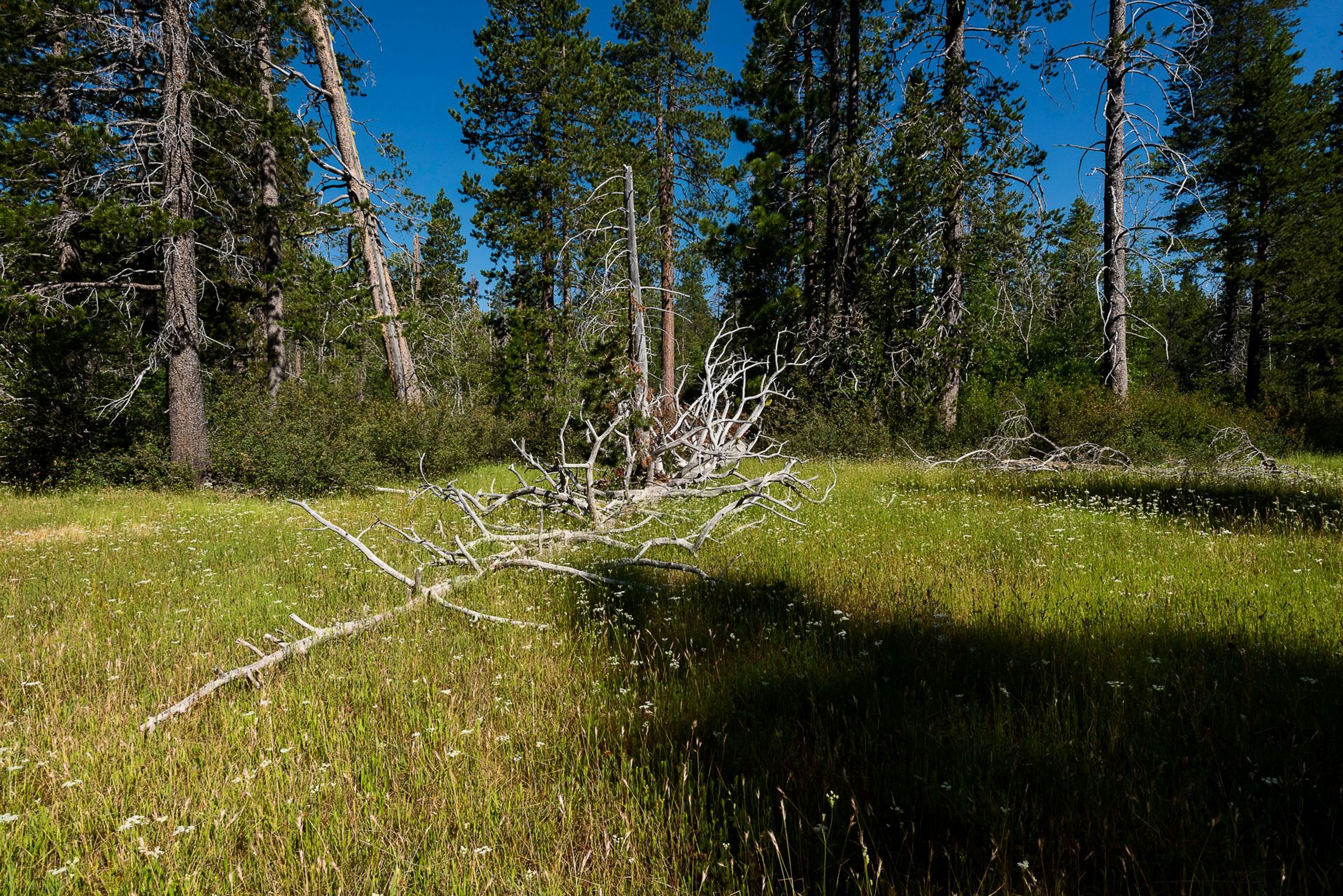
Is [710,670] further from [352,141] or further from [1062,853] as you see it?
[352,141]

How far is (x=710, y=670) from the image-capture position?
9.84ft

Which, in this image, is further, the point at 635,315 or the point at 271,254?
the point at 271,254

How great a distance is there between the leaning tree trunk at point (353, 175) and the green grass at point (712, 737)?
39.0 feet

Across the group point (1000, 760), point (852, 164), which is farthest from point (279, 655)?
point (852, 164)

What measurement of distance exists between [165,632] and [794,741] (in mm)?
4024

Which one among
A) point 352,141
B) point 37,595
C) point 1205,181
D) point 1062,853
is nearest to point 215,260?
point 352,141

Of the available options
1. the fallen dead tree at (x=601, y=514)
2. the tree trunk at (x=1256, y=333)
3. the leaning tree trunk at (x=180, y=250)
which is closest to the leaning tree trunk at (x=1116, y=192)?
the fallen dead tree at (x=601, y=514)

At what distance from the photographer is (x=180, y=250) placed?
10555mm

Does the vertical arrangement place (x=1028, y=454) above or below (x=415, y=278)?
below

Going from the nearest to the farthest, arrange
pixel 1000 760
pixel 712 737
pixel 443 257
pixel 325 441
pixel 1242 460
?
1. pixel 1000 760
2. pixel 712 737
3. pixel 1242 460
4. pixel 325 441
5. pixel 443 257

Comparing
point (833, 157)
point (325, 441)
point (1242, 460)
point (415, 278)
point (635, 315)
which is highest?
point (833, 157)

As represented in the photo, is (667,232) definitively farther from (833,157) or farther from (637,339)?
(637,339)

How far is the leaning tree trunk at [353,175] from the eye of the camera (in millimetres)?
13906

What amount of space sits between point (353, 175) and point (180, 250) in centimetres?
455
